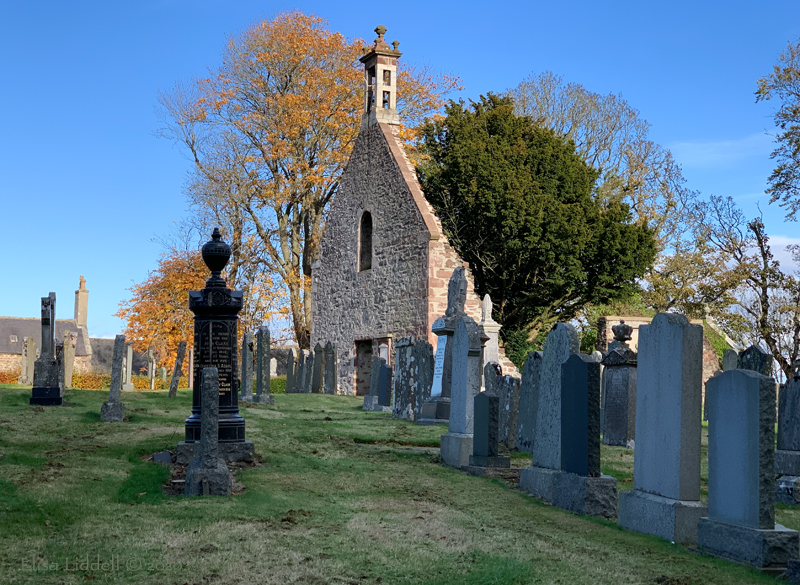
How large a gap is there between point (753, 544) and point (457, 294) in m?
10.1

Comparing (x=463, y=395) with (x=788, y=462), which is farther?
(x=463, y=395)

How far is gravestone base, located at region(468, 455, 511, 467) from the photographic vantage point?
29.8ft

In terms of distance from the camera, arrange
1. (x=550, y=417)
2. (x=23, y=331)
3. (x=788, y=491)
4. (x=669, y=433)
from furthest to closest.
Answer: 1. (x=23, y=331)
2. (x=788, y=491)
3. (x=550, y=417)
4. (x=669, y=433)

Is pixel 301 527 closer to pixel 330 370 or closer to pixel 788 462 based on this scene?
pixel 788 462

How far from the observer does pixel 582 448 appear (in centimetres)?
711

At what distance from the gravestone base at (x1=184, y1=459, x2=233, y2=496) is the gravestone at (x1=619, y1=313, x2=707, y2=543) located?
130 inches

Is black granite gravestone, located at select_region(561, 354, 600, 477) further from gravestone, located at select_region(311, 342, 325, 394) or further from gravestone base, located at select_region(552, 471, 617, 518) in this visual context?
gravestone, located at select_region(311, 342, 325, 394)

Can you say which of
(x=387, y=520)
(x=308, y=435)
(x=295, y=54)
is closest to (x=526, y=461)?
(x=308, y=435)

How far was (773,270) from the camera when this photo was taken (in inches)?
1089

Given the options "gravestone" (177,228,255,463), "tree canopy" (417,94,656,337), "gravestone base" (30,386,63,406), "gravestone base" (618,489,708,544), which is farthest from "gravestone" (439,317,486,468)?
"tree canopy" (417,94,656,337)

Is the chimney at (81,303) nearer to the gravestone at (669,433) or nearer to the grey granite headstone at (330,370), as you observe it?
the grey granite headstone at (330,370)

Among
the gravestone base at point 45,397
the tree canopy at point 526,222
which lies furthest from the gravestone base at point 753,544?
the tree canopy at point 526,222

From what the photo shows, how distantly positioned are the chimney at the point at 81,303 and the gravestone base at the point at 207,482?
50695 mm

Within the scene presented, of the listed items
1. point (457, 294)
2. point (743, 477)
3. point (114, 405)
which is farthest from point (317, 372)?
point (743, 477)
